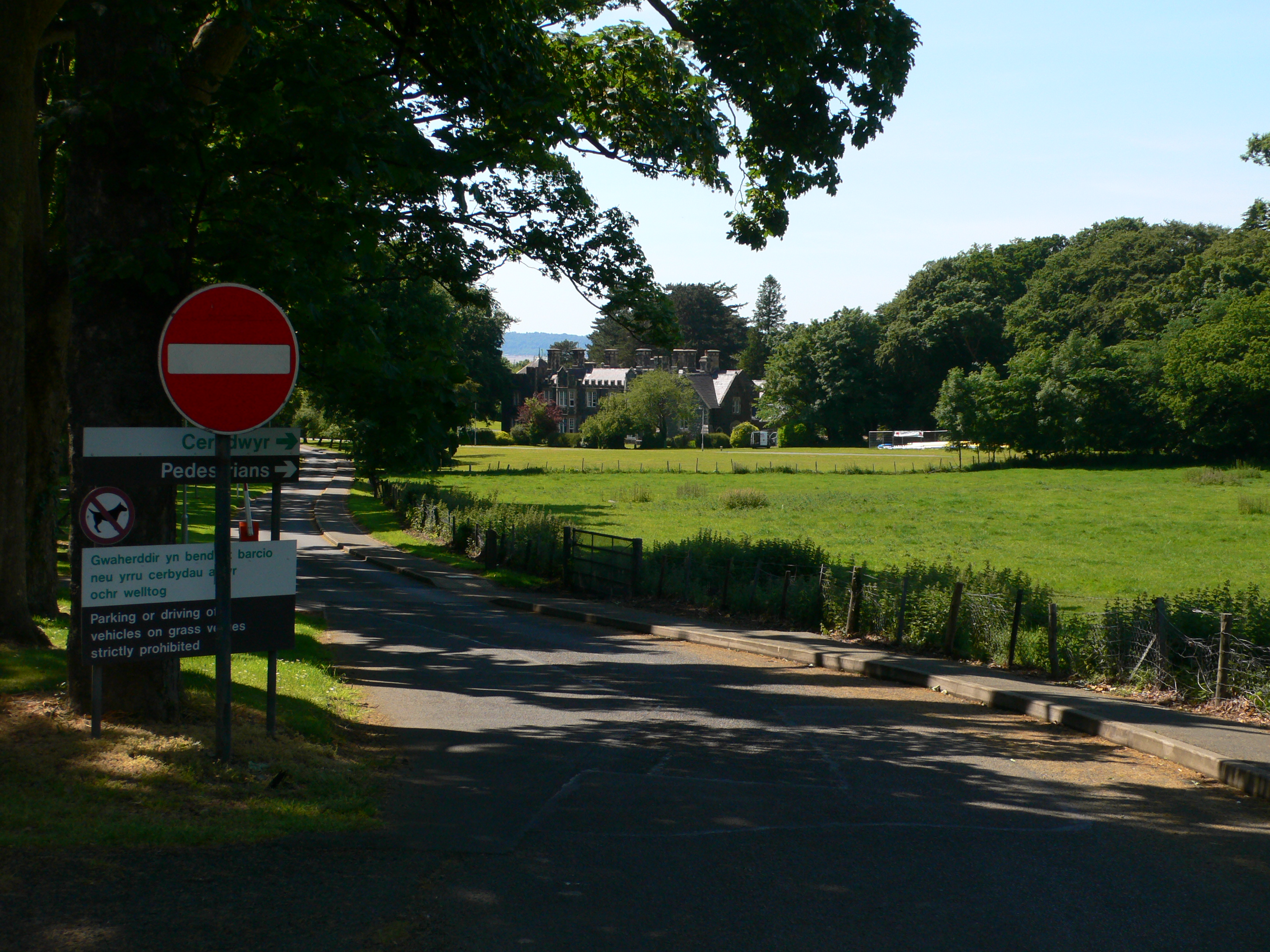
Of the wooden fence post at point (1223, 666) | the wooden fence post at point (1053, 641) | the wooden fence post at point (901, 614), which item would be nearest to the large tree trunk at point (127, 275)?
the wooden fence post at point (1223, 666)

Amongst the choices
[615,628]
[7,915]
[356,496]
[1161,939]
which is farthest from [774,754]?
[356,496]

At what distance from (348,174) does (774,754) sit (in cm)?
560

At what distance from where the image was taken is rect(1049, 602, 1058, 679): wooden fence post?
13117mm

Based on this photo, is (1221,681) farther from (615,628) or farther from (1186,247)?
(1186,247)

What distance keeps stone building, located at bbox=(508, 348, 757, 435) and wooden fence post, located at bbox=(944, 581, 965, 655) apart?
114045mm

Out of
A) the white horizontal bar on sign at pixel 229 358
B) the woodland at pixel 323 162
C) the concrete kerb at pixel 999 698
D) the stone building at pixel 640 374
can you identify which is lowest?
the concrete kerb at pixel 999 698

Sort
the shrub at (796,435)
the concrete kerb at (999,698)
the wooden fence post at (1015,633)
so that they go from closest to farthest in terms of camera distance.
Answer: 1. the concrete kerb at (999,698)
2. the wooden fence post at (1015,633)
3. the shrub at (796,435)

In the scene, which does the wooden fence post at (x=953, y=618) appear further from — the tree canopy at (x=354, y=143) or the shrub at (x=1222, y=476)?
the shrub at (x=1222, y=476)

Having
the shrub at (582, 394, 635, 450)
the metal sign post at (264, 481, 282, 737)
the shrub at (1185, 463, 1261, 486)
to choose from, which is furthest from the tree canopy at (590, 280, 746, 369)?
the metal sign post at (264, 481, 282, 737)

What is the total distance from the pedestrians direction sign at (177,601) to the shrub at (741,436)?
376 ft

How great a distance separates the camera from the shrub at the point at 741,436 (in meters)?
122

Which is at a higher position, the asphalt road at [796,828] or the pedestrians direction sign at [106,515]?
the pedestrians direction sign at [106,515]

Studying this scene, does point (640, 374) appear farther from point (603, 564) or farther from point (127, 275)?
point (127, 275)

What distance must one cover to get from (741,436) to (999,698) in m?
111
